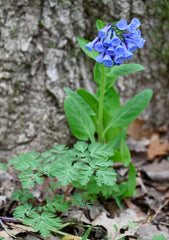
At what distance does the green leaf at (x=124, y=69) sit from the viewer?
5.84ft

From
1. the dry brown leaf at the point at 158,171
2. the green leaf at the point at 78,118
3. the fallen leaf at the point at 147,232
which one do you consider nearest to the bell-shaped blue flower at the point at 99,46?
the green leaf at the point at 78,118

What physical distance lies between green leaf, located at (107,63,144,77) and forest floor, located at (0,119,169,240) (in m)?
0.98

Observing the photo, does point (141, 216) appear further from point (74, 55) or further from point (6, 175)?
point (74, 55)

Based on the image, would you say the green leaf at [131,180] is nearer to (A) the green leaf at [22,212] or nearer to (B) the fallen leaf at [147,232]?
(B) the fallen leaf at [147,232]

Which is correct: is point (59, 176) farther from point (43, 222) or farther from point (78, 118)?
point (78, 118)

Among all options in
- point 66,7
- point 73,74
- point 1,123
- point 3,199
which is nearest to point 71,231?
point 3,199

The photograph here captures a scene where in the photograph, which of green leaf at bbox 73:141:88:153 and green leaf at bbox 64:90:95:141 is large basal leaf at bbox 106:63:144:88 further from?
green leaf at bbox 73:141:88:153

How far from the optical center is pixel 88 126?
211 cm

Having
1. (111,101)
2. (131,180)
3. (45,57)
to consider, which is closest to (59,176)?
(131,180)

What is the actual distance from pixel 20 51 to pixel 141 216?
1650 millimetres

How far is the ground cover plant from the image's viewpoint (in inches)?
62.7

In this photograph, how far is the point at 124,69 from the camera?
181cm

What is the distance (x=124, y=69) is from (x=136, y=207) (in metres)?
1.16

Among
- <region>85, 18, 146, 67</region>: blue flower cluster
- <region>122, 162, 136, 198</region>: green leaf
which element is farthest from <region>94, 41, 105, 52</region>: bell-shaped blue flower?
<region>122, 162, 136, 198</region>: green leaf
